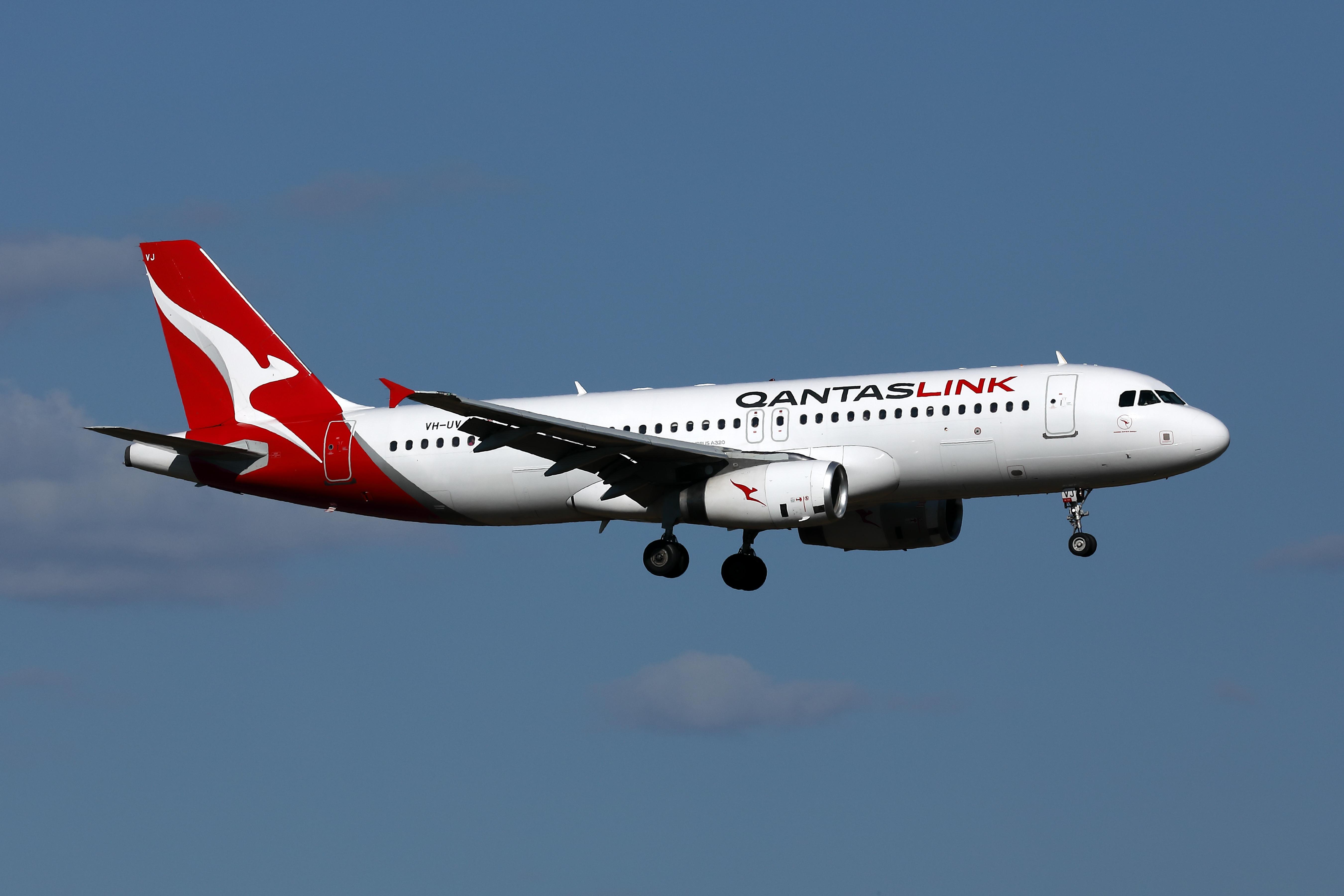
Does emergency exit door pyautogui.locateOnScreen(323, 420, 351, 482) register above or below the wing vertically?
above

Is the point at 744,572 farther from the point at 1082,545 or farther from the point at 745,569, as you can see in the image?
the point at 1082,545

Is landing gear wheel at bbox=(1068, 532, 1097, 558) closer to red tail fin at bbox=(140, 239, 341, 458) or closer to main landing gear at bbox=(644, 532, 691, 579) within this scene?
main landing gear at bbox=(644, 532, 691, 579)

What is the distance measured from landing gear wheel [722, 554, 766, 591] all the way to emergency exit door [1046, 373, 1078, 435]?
9798 millimetres

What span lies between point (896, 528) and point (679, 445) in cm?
842

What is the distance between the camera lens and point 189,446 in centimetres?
5250

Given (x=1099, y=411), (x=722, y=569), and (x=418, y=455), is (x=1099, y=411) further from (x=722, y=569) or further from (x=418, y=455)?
(x=418, y=455)

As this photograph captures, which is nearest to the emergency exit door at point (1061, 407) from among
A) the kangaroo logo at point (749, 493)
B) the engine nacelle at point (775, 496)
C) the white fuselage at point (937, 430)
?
the white fuselage at point (937, 430)

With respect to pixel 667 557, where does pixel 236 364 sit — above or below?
above

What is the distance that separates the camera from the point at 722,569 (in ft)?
173

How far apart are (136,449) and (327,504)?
550 centimetres

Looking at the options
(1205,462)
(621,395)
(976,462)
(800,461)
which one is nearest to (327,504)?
(621,395)

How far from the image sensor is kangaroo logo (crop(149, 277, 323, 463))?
177 ft

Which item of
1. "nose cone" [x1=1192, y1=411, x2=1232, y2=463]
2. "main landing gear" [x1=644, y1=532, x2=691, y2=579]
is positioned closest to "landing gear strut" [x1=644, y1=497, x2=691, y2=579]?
"main landing gear" [x1=644, y1=532, x2=691, y2=579]

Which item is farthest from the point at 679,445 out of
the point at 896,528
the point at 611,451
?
the point at 896,528
